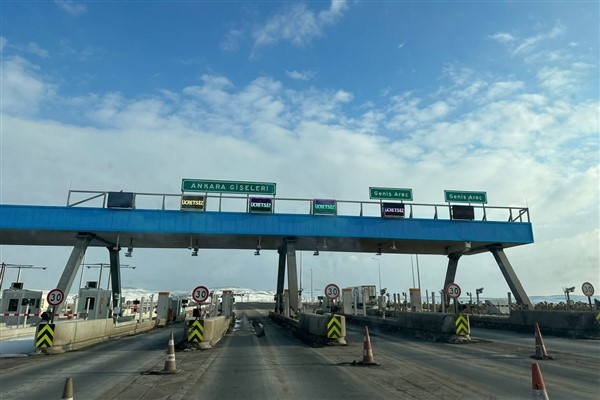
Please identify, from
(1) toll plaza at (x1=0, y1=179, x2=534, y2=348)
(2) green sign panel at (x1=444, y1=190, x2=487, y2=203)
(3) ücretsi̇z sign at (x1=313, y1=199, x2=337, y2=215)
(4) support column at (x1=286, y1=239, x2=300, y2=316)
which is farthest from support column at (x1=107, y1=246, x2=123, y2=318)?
(2) green sign panel at (x1=444, y1=190, x2=487, y2=203)

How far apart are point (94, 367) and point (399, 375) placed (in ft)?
27.0

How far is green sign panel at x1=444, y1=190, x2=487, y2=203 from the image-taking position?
32509 millimetres

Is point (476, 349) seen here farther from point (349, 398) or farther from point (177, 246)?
point (177, 246)

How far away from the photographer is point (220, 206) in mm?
30203

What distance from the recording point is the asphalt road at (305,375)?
8117 millimetres

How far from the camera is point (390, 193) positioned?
31.9m

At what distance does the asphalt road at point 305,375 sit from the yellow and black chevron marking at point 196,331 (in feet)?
3.00

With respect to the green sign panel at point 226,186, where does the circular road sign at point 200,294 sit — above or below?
below

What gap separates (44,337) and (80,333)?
2539 millimetres

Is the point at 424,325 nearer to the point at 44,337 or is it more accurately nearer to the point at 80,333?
the point at 80,333

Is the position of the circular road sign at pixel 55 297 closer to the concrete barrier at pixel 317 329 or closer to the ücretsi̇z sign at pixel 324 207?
the concrete barrier at pixel 317 329

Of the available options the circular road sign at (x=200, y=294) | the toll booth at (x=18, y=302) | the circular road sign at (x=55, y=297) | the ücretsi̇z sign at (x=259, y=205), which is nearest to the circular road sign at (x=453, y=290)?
the circular road sign at (x=200, y=294)

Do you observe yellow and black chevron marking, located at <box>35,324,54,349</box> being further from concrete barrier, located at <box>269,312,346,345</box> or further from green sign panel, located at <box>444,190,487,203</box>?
green sign panel, located at <box>444,190,487,203</box>

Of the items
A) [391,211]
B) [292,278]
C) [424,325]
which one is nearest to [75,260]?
[292,278]
